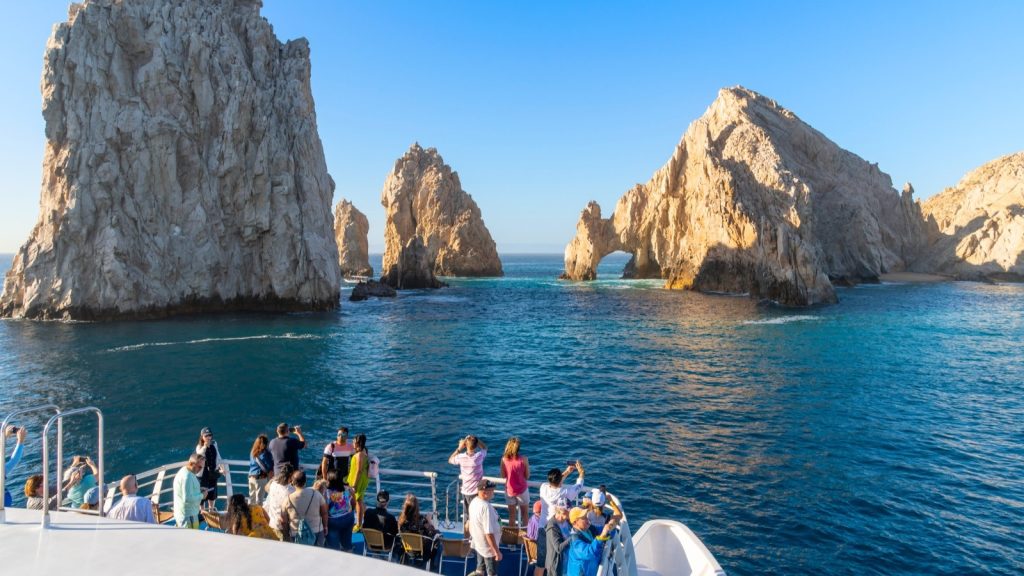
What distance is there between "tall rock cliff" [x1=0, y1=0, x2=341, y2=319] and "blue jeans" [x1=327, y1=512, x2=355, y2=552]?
51.9m

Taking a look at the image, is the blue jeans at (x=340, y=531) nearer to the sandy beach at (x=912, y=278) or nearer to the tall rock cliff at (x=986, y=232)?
the sandy beach at (x=912, y=278)

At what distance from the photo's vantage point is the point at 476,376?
32531mm

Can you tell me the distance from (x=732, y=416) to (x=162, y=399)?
2658 centimetres

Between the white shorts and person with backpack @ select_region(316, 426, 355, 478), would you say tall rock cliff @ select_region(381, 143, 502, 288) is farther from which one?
the white shorts

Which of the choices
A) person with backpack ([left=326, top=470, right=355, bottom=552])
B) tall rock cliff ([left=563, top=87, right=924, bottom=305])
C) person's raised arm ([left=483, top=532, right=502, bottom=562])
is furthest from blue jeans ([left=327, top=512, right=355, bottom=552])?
tall rock cliff ([left=563, top=87, right=924, bottom=305])

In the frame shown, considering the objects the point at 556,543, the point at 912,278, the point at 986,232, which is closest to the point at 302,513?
the point at 556,543

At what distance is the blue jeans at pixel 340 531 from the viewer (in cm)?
892

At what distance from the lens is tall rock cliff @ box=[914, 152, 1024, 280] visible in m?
97.8

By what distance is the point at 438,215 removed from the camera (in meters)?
121

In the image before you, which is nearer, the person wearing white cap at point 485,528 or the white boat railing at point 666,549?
the person wearing white cap at point 485,528

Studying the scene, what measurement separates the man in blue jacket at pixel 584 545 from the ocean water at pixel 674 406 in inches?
305

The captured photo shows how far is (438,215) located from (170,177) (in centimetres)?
6854

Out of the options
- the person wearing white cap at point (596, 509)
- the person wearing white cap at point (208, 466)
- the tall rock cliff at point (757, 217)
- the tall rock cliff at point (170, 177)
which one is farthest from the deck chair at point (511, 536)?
the tall rock cliff at point (757, 217)

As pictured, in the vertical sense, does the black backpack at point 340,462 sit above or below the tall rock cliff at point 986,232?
below
